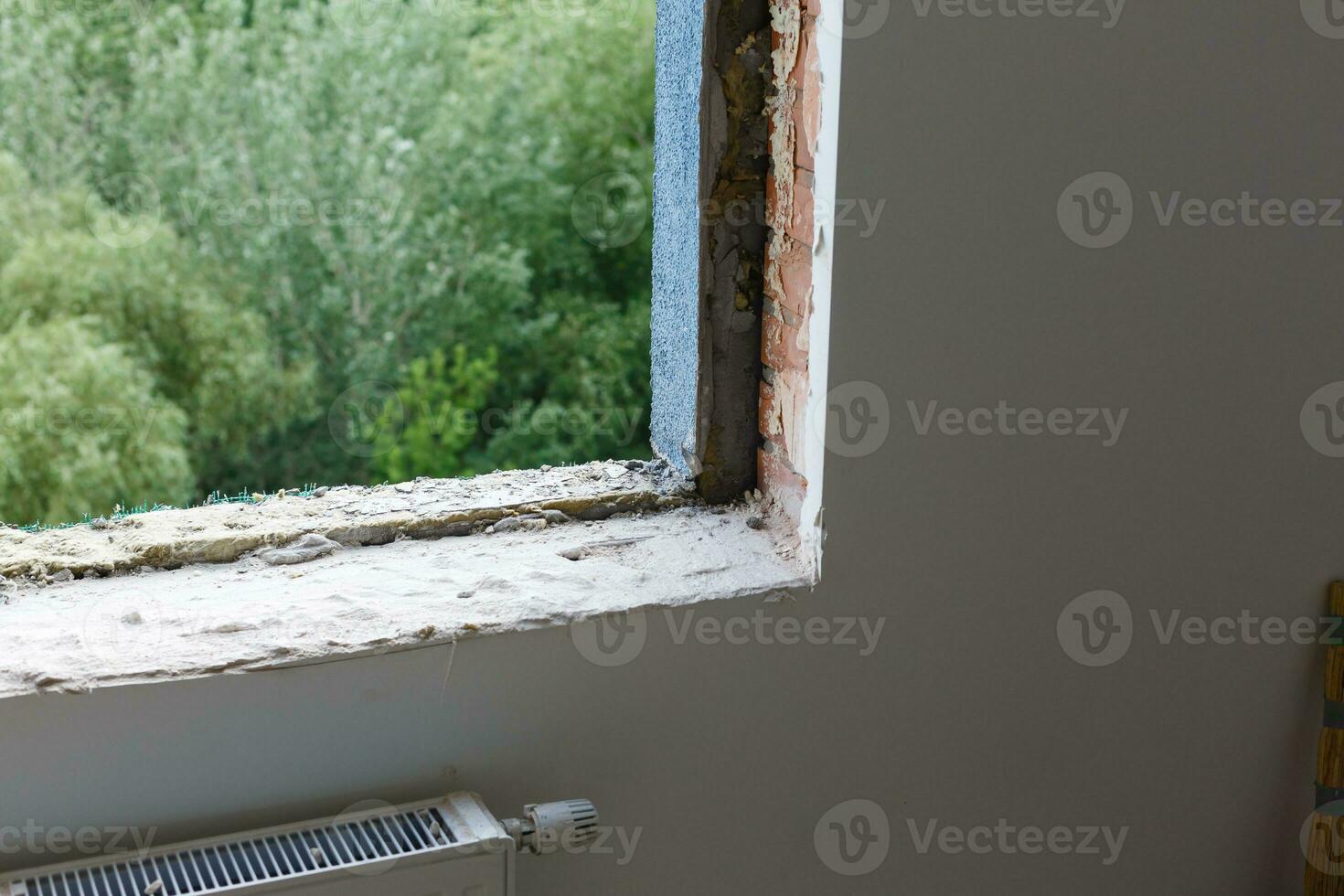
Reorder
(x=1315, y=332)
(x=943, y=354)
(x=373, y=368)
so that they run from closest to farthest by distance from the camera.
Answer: (x=943, y=354)
(x=1315, y=332)
(x=373, y=368)

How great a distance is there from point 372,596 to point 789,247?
62 cm

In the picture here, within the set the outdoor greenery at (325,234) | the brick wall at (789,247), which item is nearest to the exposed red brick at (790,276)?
the brick wall at (789,247)

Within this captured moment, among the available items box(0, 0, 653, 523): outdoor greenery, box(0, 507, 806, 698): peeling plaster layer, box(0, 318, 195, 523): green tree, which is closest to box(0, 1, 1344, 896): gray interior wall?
box(0, 507, 806, 698): peeling plaster layer

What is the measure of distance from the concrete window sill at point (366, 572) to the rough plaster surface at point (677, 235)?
0.28 ft

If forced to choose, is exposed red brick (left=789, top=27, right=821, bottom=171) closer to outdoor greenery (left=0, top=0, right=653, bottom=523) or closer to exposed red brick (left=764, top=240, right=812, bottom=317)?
exposed red brick (left=764, top=240, right=812, bottom=317)

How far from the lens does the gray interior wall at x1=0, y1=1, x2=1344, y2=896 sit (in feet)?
3.96

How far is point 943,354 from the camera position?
4.32 ft

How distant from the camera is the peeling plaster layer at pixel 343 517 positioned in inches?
50.8

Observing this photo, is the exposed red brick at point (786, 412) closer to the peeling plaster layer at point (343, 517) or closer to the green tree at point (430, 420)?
the peeling plaster layer at point (343, 517)

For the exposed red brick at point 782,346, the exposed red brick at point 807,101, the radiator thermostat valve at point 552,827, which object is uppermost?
the exposed red brick at point 807,101

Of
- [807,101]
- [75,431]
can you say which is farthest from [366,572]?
[75,431]

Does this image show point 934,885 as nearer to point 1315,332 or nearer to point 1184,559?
point 1184,559

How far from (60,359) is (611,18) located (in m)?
5.35

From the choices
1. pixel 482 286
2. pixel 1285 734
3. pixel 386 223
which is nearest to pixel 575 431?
pixel 482 286
